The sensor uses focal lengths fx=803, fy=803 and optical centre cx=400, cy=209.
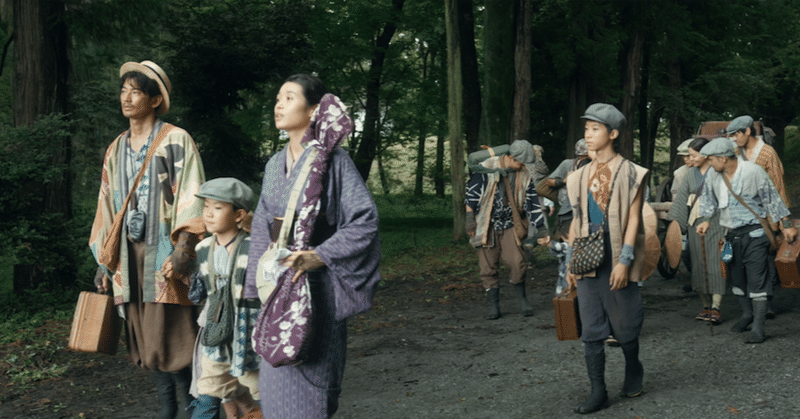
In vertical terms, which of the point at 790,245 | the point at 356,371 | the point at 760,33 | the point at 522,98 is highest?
the point at 760,33

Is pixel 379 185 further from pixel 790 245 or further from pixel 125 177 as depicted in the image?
pixel 125 177

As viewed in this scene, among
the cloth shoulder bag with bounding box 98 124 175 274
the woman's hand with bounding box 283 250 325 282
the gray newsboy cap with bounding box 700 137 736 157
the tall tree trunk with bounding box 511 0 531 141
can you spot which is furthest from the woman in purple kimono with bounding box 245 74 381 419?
the tall tree trunk with bounding box 511 0 531 141

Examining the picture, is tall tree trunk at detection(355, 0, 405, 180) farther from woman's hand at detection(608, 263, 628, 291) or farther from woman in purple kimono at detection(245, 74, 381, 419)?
woman in purple kimono at detection(245, 74, 381, 419)

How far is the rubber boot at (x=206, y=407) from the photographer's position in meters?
4.69

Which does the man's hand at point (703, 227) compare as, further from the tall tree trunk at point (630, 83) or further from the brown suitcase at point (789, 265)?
the tall tree trunk at point (630, 83)

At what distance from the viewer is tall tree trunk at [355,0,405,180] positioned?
2112 cm

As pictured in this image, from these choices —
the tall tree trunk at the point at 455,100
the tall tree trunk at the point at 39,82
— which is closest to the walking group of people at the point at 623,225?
the tall tree trunk at the point at 39,82

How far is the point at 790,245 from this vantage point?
25.1ft

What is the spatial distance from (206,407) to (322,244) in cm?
196

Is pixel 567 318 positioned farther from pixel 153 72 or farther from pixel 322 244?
pixel 153 72

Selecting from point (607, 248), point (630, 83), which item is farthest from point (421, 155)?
point (607, 248)

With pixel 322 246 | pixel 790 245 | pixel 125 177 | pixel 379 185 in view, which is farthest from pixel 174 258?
pixel 379 185

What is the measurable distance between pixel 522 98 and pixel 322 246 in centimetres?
1410

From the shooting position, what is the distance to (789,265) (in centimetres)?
757
